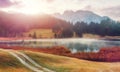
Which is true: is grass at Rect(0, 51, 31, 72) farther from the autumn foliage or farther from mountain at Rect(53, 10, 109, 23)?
mountain at Rect(53, 10, 109, 23)

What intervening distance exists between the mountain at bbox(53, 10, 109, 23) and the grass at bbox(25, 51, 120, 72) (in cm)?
101

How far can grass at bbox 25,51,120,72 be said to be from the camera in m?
9.80

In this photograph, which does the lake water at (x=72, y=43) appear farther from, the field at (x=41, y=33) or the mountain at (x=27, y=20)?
the mountain at (x=27, y=20)

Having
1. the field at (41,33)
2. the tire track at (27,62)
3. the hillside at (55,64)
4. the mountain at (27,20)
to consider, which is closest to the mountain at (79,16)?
the mountain at (27,20)

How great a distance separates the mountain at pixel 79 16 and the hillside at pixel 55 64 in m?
1.01

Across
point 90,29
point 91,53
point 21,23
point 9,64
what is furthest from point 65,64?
point 21,23

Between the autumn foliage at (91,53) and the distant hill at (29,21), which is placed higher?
the distant hill at (29,21)

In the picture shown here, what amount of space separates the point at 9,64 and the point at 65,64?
139cm

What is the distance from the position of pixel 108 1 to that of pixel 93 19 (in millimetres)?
670

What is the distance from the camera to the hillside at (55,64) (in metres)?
9.62

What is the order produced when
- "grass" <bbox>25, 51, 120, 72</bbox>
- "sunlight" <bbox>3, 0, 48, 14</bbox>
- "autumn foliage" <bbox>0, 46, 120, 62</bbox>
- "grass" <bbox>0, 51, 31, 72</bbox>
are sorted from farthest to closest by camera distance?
1. "autumn foliage" <bbox>0, 46, 120, 62</bbox>
2. "sunlight" <bbox>3, 0, 48, 14</bbox>
3. "grass" <bbox>25, 51, 120, 72</bbox>
4. "grass" <bbox>0, 51, 31, 72</bbox>

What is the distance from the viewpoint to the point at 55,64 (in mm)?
9852

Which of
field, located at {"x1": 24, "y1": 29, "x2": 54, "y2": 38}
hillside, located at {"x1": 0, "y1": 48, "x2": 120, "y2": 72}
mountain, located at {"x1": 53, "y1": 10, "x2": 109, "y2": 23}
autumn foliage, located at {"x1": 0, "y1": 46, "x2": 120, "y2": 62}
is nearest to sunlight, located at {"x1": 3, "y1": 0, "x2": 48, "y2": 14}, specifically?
mountain, located at {"x1": 53, "y1": 10, "x2": 109, "y2": 23}

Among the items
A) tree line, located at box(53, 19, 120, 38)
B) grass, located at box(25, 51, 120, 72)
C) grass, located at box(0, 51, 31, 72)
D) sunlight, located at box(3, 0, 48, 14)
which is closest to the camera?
grass, located at box(0, 51, 31, 72)
